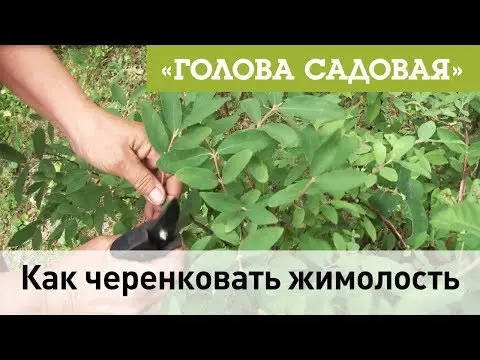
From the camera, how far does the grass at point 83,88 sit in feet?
7.09

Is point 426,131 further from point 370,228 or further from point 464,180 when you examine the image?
point 370,228

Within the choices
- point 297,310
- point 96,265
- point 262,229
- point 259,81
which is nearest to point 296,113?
point 259,81

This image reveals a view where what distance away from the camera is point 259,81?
1.02 m

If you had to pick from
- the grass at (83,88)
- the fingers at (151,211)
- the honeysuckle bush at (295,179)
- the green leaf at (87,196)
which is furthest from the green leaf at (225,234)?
the grass at (83,88)

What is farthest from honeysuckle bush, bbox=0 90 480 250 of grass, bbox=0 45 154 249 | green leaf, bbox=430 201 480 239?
grass, bbox=0 45 154 249

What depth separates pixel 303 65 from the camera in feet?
3.43

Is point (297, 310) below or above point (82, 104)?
below

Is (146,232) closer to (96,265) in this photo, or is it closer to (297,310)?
(96,265)

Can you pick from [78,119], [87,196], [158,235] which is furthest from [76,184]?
[158,235]

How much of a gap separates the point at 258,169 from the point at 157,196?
9.3 inches

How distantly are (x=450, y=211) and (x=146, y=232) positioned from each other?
507 millimetres

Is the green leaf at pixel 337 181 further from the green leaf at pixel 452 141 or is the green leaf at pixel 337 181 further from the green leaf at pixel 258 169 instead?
the green leaf at pixel 452 141

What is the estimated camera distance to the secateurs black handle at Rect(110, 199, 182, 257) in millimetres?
1010

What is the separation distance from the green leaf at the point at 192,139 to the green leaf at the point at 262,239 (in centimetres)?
17
